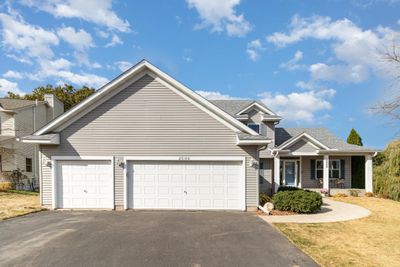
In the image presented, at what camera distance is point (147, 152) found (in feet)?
42.7

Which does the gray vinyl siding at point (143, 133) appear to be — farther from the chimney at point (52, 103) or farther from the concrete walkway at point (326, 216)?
the chimney at point (52, 103)

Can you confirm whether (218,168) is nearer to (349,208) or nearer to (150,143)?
(150,143)

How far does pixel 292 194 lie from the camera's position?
12.8m

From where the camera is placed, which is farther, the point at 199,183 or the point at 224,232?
the point at 199,183

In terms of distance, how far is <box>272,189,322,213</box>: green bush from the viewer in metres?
12.4

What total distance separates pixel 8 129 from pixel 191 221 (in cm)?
2095

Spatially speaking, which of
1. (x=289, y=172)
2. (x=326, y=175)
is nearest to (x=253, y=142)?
(x=326, y=175)

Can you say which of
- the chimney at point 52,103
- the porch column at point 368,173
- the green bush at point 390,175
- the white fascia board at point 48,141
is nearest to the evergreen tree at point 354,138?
the green bush at point 390,175

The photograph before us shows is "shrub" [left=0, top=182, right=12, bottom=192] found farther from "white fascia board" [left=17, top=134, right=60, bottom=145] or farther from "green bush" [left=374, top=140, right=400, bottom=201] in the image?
Answer: "green bush" [left=374, top=140, right=400, bottom=201]

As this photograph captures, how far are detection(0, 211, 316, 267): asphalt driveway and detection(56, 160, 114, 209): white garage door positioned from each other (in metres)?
1.56

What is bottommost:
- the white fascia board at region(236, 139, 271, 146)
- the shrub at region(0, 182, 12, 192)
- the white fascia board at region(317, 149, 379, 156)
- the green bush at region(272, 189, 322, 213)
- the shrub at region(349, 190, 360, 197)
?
the shrub at region(349, 190, 360, 197)

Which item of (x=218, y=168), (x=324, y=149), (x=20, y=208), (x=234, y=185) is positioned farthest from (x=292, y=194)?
(x=20, y=208)

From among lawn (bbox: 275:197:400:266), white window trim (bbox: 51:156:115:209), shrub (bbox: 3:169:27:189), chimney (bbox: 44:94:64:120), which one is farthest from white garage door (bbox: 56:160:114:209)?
chimney (bbox: 44:94:64:120)

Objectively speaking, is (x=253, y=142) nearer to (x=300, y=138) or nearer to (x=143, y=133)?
(x=143, y=133)
